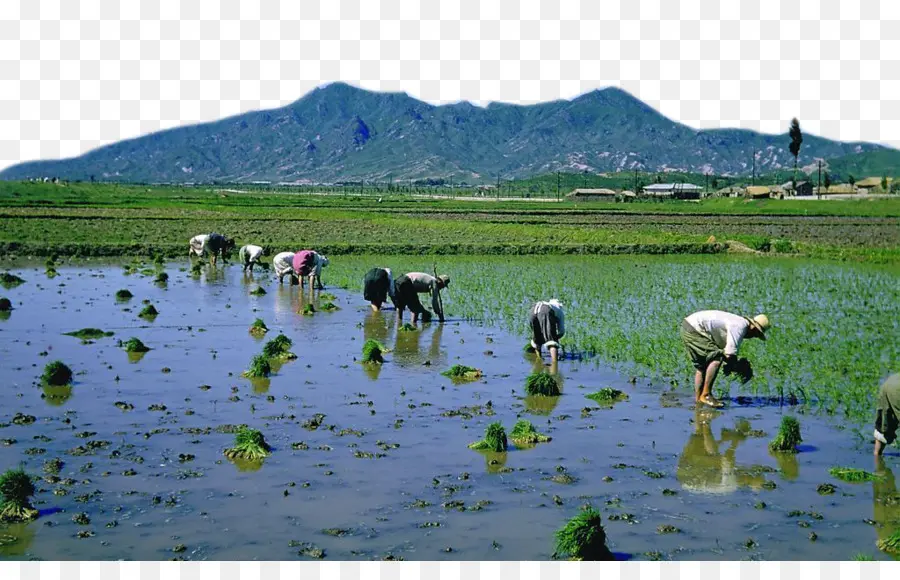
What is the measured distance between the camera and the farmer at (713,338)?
12578 mm

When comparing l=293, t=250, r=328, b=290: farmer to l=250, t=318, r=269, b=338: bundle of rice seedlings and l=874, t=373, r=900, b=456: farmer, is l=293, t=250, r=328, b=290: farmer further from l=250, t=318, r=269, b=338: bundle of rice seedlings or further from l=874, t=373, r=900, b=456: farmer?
l=874, t=373, r=900, b=456: farmer

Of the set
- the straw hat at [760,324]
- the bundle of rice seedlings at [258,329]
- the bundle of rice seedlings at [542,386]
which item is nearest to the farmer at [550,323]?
the bundle of rice seedlings at [542,386]

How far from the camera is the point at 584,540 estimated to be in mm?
7906

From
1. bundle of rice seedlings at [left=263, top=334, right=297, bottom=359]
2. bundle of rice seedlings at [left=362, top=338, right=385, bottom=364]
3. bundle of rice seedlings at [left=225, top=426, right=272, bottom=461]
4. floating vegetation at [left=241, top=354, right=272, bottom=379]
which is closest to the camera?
bundle of rice seedlings at [left=225, top=426, right=272, bottom=461]

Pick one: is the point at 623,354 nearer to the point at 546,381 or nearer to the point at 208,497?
the point at 546,381

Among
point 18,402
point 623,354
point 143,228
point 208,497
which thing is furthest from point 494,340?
point 143,228

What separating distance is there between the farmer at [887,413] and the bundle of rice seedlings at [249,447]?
22.5 feet

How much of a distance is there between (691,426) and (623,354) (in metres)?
4.79

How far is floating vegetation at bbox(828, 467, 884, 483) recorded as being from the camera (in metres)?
10.1

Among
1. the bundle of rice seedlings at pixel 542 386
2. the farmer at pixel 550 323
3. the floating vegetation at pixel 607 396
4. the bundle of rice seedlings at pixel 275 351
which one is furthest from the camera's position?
the bundle of rice seedlings at pixel 275 351

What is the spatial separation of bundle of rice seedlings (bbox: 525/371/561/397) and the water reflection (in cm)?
241

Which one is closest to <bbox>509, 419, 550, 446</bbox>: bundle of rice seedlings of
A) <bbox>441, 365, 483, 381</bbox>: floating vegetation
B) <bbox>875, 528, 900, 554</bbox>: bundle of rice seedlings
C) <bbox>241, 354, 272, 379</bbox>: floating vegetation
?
<bbox>441, 365, 483, 381</bbox>: floating vegetation

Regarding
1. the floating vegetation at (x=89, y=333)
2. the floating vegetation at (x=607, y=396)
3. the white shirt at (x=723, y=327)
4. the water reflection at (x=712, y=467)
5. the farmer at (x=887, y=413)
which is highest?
the white shirt at (x=723, y=327)

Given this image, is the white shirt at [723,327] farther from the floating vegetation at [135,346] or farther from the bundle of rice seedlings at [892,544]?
the floating vegetation at [135,346]
